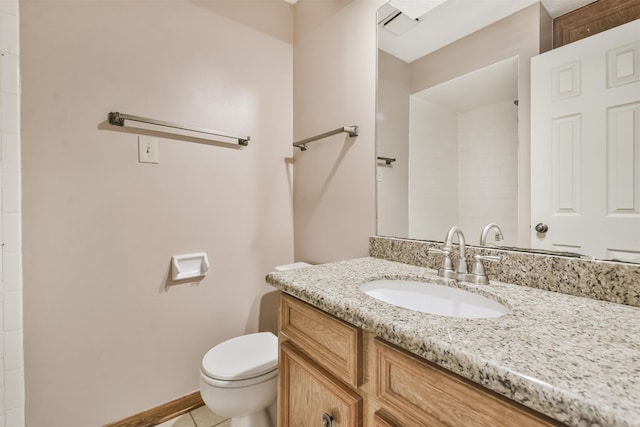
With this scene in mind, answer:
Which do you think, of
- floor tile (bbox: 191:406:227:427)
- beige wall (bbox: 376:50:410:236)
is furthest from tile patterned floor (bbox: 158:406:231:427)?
beige wall (bbox: 376:50:410:236)

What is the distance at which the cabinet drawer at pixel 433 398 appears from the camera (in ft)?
1.32

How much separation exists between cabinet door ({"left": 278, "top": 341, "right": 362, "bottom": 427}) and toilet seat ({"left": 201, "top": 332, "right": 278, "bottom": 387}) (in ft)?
0.78

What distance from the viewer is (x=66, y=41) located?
1.14m

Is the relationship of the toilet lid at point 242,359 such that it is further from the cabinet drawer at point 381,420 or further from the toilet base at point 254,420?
the cabinet drawer at point 381,420

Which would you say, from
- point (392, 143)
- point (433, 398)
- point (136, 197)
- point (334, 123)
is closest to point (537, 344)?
point (433, 398)

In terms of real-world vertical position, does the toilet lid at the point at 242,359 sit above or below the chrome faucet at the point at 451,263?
below

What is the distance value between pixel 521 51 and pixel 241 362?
1542 millimetres

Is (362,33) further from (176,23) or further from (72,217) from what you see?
(72,217)

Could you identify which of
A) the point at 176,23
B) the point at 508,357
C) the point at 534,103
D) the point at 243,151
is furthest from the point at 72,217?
the point at 534,103

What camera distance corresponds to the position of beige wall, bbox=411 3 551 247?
0.84 m

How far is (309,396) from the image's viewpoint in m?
0.78

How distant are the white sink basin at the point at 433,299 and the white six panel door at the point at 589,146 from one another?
0.27 metres

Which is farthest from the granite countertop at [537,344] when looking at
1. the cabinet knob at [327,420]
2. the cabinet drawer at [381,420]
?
the cabinet knob at [327,420]

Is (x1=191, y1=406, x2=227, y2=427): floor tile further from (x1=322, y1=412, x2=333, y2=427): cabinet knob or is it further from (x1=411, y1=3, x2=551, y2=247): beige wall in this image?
(x1=411, y1=3, x2=551, y2=247): beige wall
